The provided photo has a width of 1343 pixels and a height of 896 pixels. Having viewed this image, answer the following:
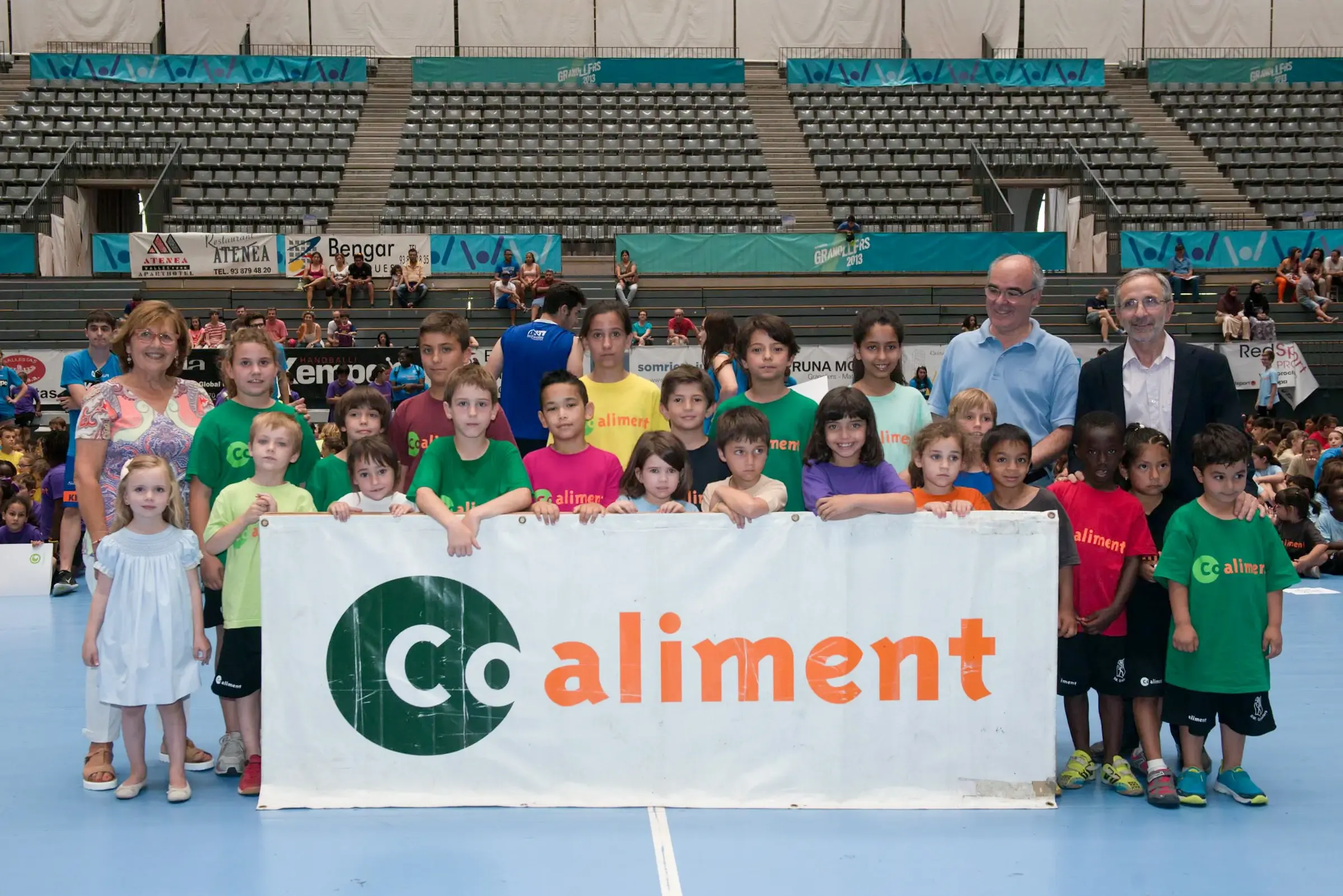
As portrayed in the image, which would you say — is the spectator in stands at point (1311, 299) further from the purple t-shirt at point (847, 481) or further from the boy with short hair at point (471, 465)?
the boy with short hair at point (471, 465)

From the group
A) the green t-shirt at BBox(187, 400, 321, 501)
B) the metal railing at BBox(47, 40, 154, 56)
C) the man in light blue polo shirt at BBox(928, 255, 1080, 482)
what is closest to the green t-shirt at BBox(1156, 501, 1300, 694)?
the man in light blue polo shirt at BBox(928, 255, 1080, 482)

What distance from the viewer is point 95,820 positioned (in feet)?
13.5

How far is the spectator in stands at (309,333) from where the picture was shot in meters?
18.2

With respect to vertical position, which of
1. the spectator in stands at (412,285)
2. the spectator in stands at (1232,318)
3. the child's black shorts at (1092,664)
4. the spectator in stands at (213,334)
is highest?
the spectator in stands at (412,285)

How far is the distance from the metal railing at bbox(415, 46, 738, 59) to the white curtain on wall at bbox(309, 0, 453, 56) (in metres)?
0.23

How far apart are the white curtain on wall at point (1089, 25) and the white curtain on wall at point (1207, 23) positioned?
0.45m

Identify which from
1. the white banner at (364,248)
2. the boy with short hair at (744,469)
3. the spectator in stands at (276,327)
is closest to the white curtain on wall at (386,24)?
the white banner at (364,248)

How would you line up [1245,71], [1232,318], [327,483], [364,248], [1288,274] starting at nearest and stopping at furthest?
1. [327,483]
2. [1232,318]
3. [1288,274]
4. [364,248]
5. [1245,71]

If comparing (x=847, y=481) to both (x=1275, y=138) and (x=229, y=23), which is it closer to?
(x=1275, y=138)

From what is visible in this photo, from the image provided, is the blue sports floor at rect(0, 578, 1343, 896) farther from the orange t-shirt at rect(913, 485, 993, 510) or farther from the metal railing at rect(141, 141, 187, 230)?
the metal railing at rect(141, 141, 187, 230)

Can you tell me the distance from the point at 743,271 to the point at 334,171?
9348 millimetres

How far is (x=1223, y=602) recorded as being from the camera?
428cm

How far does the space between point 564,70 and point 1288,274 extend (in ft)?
54.4

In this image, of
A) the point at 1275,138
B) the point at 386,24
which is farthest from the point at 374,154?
the point at 1275,138
